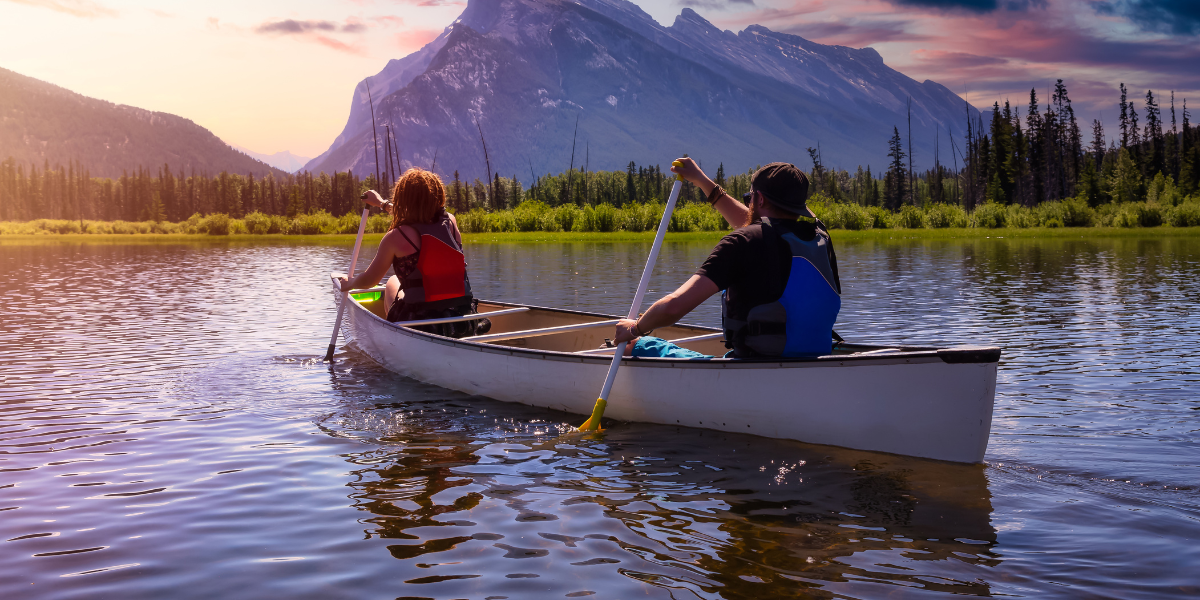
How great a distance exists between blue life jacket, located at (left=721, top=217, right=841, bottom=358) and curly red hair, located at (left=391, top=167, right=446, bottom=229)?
4.29m

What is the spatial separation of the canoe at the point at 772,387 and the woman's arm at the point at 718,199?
147cm

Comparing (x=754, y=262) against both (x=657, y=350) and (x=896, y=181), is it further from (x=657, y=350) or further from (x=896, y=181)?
(x=896, y=181)

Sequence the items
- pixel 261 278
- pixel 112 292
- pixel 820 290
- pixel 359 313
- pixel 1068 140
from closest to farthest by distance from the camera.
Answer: pixel 820 290 → pixel 359 313 → pixel 112 292 → pixel 261 278 → pixel 1068 140

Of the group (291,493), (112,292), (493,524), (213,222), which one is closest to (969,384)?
(493,524)

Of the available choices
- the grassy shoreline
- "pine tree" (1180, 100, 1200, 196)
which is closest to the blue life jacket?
the grassy shoreline

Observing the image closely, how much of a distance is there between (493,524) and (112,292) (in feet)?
71.4

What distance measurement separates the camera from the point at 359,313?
1159 centimetres

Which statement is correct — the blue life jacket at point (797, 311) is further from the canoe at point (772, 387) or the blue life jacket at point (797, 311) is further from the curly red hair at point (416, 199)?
the curly red hair at point (416, 199)

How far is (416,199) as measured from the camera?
376 inches

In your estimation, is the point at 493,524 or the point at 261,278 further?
the point at 261,278

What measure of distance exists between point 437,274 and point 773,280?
5061 millimetres

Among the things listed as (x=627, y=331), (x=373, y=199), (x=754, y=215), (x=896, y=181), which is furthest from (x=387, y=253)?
(x=896, y=181)

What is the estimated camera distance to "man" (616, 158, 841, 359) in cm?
612

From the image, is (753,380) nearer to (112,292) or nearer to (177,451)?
(177,451)
